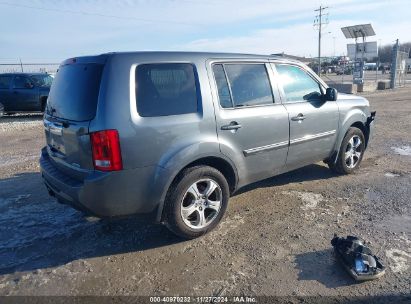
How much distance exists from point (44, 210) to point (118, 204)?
1894mm

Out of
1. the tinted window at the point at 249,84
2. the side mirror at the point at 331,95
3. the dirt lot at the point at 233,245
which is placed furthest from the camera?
the side mirror at the point at 331,95

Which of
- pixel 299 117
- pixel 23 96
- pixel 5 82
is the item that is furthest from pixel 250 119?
pixel 5 82

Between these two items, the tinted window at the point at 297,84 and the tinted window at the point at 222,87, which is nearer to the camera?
the tinted window at the point at 222,87

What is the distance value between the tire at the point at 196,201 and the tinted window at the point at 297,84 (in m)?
1.58

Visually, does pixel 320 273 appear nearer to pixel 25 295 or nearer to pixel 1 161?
pixel 25 295

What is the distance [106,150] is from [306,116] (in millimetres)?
2757

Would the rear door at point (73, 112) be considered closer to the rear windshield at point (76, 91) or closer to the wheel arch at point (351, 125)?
the rear windshield at point (76, 91)

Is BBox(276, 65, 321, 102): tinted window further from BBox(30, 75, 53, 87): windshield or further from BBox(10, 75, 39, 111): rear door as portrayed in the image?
BBox(30, 75, 53, 87): windshield

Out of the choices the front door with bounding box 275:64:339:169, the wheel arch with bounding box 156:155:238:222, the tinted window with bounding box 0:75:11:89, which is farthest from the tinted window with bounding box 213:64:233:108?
the tinted window with bounding box 0:75:11:89

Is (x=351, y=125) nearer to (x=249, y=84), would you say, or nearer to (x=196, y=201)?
(x=249, y=84)

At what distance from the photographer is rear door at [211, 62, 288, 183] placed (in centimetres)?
387

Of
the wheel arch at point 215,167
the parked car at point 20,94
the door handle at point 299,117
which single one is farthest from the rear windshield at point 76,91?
the parked car at point 20,94

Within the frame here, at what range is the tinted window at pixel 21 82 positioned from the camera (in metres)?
13.6

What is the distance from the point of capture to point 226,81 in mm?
3955
